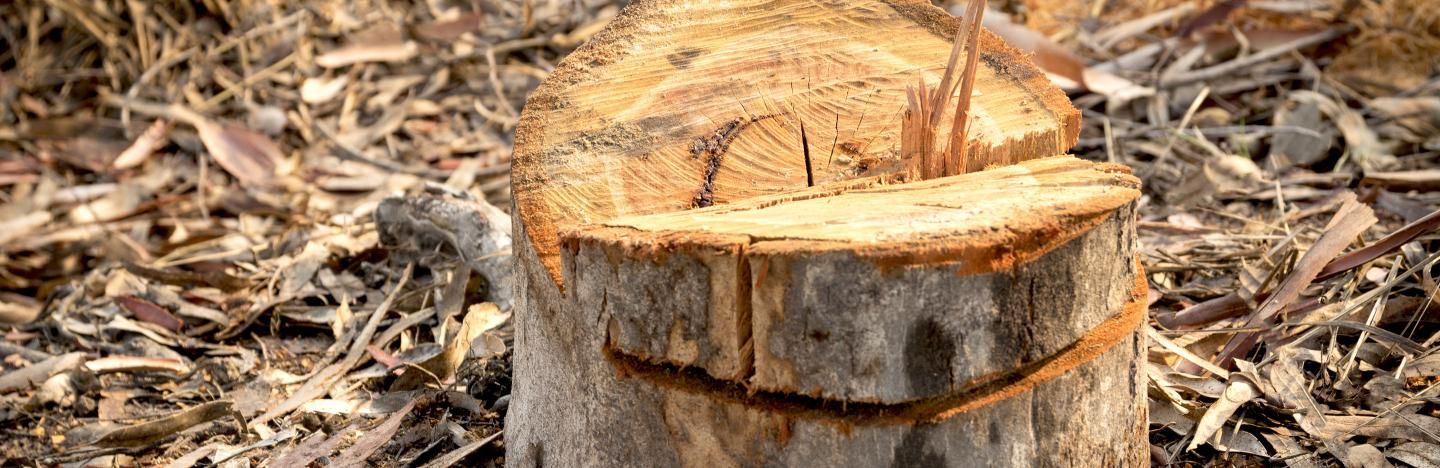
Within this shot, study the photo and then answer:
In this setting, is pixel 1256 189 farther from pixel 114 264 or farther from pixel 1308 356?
pixel 114 264

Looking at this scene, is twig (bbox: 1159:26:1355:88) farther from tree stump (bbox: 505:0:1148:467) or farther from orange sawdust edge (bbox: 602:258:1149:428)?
orange sawdust edge (bbox: 602:258:1149:428)

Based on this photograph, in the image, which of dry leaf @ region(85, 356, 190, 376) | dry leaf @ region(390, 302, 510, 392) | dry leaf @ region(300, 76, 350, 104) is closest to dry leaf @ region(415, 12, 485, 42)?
dry leaf @ region(300, 76, 350, 104)

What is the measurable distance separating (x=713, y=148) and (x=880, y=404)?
1.67 ft

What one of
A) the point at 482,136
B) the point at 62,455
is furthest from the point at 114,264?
the point at 482,136

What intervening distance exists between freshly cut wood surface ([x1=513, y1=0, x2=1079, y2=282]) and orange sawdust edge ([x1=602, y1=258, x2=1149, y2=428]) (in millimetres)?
236

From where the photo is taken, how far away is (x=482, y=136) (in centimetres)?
408

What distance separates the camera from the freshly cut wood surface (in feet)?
5.38

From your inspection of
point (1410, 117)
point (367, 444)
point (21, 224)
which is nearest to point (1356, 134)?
point (1410, 117)

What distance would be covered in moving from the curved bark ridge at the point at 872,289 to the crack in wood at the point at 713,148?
216 mm

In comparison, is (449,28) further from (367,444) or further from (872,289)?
(872,289)

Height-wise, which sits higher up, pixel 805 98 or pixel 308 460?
pixel 805 98

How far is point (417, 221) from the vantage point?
281 cm

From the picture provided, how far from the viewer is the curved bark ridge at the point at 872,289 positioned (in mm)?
1258

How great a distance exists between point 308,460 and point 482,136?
215cm
